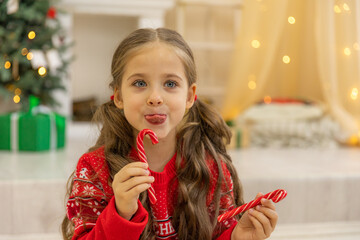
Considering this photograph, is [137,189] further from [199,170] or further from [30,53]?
[30,53]

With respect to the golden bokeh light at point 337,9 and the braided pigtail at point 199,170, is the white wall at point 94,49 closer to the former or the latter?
the golden bokeh light at point 337,9

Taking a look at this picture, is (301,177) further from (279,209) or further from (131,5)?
(131,5)

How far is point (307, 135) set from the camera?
2.88 meters

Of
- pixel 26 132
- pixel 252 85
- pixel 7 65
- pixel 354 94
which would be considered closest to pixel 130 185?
pixel 26 132

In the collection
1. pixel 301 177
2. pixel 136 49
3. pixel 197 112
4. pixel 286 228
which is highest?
pixel 136 49

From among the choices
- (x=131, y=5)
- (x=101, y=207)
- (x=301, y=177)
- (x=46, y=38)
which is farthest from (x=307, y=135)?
(x=101, y=207)

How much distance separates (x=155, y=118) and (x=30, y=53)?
6.49 feet

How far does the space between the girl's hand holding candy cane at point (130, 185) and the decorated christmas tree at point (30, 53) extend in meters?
1.89

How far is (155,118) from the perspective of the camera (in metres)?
1.02

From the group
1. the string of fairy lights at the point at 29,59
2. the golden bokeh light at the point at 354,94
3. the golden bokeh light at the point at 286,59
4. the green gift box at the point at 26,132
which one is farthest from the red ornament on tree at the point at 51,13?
the golden bokeh light at the point at 354,94

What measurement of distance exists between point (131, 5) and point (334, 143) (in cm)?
158

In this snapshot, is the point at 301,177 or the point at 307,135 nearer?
the point at 301,177

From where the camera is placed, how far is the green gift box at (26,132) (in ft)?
8.50

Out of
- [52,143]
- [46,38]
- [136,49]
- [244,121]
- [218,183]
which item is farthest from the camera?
[244,121]
